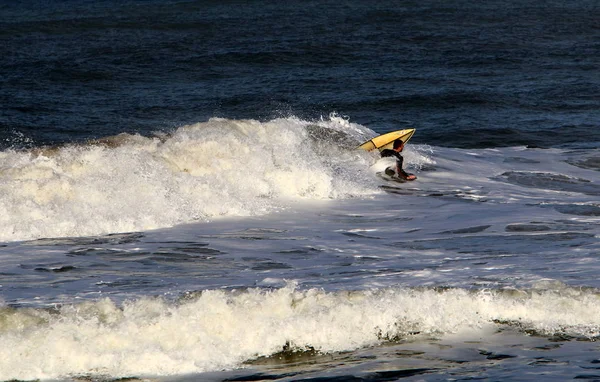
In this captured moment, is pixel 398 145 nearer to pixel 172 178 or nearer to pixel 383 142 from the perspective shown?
pixel 383 142

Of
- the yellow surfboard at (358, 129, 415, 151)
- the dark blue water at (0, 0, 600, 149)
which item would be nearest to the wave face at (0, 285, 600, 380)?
the yellow surfboard at (358, 129, 415, 151)

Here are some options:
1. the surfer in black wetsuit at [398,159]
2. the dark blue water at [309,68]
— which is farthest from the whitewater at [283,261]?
the dark blue water at [309,68]

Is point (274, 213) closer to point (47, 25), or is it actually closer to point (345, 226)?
point (345, 226)

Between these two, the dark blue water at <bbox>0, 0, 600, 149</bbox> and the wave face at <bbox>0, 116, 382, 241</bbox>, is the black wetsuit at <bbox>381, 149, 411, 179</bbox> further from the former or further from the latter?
the dark blue water at <bbox>0, 0, 600, 149</bbox>

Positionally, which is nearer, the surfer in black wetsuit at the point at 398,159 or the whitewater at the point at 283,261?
the whitewater at the point at 283,261

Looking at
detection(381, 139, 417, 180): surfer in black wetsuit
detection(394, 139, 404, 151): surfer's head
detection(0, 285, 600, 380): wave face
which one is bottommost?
detection(0, 285, 600, 380): wave face

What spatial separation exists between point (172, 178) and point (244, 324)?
22.3 feet

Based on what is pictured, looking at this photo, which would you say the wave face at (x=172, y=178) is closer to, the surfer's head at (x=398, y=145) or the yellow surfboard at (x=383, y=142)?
the yellow surfboard at (x=383, y=142)

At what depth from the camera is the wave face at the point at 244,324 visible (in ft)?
25.7

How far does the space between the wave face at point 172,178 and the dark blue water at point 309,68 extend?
4.34 metres

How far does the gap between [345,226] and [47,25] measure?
70.4 ft

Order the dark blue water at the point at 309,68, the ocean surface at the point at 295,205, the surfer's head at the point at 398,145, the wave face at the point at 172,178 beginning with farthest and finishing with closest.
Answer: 1. the dark blue water at the point at 309,68
2. the surfer's head at the point at 398,145
3. the wave face at the point at 172,178
4. the ocean surface at the point at 295,205

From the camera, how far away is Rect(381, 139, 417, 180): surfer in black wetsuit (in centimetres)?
1752

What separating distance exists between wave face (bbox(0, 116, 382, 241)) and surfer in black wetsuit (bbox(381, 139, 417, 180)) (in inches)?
13.4
